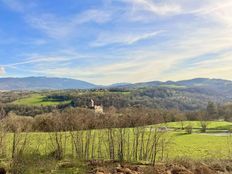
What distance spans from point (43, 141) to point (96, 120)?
15.0ft

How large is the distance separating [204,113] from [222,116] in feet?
23.8

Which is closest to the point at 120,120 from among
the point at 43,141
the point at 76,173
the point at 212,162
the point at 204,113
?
the point at 43,141

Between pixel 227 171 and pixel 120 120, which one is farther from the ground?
pixel 120 120

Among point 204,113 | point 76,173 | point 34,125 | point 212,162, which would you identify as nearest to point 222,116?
point 204,113

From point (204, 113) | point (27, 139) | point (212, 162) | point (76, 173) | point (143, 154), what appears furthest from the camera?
point (204, 113)

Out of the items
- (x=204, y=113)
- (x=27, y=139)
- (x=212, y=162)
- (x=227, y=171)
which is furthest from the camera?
(x=204, y=113)

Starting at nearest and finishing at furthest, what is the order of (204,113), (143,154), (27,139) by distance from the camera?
(27,139) < (143,154) < (204,113)

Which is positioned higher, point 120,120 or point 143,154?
point 120,120

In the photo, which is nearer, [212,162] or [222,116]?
[212,162]

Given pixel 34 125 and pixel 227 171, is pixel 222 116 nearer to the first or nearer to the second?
pixel 34 125

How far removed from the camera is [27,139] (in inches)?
866

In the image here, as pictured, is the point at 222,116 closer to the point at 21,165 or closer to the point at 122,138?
the point at 122,138

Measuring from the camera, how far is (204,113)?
82.0m

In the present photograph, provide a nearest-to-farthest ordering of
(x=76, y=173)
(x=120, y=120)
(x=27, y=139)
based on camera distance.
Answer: (x=76, y=173)
(x=27, y=139)
(x=120, y=120)
